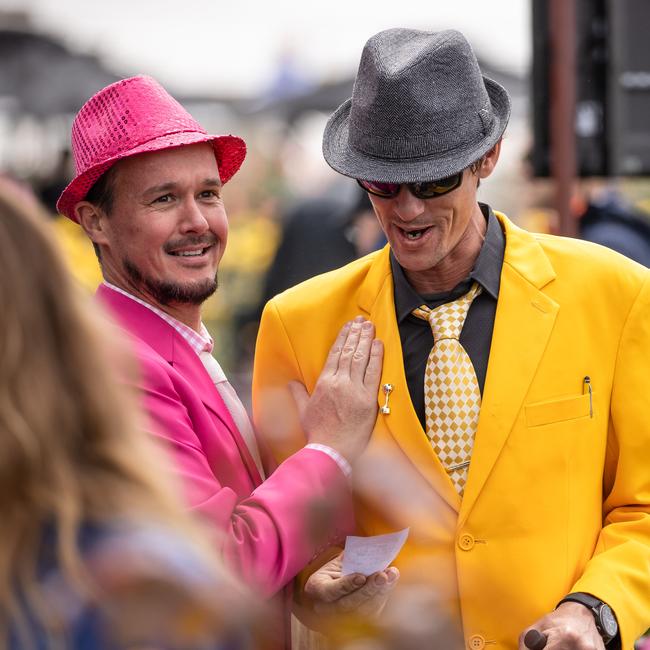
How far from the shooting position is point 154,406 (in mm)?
2854

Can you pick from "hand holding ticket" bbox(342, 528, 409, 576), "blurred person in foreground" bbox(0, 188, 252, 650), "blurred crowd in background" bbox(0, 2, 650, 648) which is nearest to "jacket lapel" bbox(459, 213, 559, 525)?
"hand holding ticket" bbox(342, 528, 409, 576)

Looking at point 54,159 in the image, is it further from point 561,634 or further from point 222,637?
point 222,637

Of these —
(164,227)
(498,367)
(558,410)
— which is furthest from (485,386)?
(164,227)

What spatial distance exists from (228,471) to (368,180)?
790mm

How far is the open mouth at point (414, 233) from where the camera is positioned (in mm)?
3031

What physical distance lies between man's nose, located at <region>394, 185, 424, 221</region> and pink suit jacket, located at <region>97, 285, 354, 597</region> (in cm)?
62

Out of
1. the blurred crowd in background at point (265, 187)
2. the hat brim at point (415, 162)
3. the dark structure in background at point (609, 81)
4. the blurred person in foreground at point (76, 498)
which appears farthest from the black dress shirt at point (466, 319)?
the blurred crowd in background at point (265, 187)

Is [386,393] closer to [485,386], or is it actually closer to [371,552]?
[485,386]

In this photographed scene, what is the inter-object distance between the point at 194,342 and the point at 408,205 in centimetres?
67

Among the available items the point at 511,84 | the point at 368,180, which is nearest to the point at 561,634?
the point at 368,180

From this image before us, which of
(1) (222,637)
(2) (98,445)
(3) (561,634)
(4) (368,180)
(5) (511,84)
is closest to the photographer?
(1) (222,637)

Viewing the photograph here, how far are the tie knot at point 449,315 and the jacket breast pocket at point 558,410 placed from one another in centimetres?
27

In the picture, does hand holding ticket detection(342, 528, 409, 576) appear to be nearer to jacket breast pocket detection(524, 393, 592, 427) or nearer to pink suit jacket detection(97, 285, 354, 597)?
pink suit jacket detection(97, 285, 354, 597)

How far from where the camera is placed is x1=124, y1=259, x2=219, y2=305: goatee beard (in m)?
3.16
